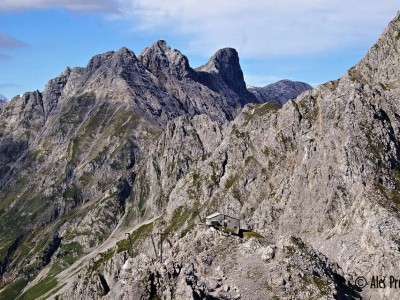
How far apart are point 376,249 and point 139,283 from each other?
92.7 m

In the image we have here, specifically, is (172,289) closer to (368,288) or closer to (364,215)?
(368,288)

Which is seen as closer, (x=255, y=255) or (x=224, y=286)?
(x=224, y=286)

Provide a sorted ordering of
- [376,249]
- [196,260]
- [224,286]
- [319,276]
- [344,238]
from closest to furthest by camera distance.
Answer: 1. [224,286]
2. [319,276]
3. [196,260]
4. [376,249]
5. [344,238]

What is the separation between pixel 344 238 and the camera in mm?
180750

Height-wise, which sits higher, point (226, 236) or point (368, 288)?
point (226, 236)

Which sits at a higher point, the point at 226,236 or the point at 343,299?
the point at 226,236

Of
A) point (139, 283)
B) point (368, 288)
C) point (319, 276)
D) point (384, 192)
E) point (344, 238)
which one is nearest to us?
point (139, 283)

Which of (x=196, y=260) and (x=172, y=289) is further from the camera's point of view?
(x=196, y=260)

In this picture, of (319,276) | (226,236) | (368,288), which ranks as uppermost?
(226,236)

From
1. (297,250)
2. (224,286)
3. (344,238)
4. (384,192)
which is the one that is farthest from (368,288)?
(384,192)

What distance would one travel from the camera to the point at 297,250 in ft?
362

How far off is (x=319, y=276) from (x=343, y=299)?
578cm

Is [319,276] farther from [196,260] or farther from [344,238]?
[344,238]

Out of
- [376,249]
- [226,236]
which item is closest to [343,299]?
[226,236]
